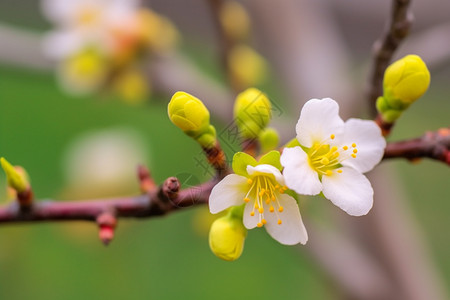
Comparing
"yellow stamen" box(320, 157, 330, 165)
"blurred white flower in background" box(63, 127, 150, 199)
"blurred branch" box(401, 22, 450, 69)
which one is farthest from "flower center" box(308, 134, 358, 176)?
"blurred white flower in background" box(63, 127, 150, 199)

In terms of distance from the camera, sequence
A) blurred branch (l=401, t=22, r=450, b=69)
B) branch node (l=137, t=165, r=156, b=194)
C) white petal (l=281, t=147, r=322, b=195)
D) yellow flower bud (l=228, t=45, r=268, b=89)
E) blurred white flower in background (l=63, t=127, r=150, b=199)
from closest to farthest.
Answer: white petal (l=281, t=147, r=322, b=195) → branch node (l=137, t=165, r=156, b=194) → blurred branch (l=401, t=22, r=450, b=69) → yellow flower bud (l=228, t=45, r=268, b=89) → blurred white flower in background (l=63, t=127, r=150, b=199)

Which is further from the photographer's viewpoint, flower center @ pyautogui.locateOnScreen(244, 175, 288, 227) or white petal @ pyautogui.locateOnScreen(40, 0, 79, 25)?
white petal @ pyautogui.locateOnScreen(40, 0, 79, 25)

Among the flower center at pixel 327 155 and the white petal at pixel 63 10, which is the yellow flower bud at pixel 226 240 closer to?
the flower center at pixel 327 155

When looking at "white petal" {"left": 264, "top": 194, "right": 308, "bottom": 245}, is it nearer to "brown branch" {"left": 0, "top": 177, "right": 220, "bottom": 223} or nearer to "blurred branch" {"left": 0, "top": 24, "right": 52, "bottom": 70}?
"brown branch" {"left": 0, "top": 177, "right": 220, "bottom": 223}

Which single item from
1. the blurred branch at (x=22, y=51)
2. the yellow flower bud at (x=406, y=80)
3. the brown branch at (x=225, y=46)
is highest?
the yellow flower bud at (x=406, y=80)

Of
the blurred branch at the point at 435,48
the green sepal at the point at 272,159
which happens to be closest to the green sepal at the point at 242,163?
the green sepal at the point at 272,159

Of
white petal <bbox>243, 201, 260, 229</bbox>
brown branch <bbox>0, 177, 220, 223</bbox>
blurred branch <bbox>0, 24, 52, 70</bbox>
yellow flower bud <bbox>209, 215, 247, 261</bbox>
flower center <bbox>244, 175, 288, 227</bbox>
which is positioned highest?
flower center <bbox>244, 175, 288, 227</bbox>
